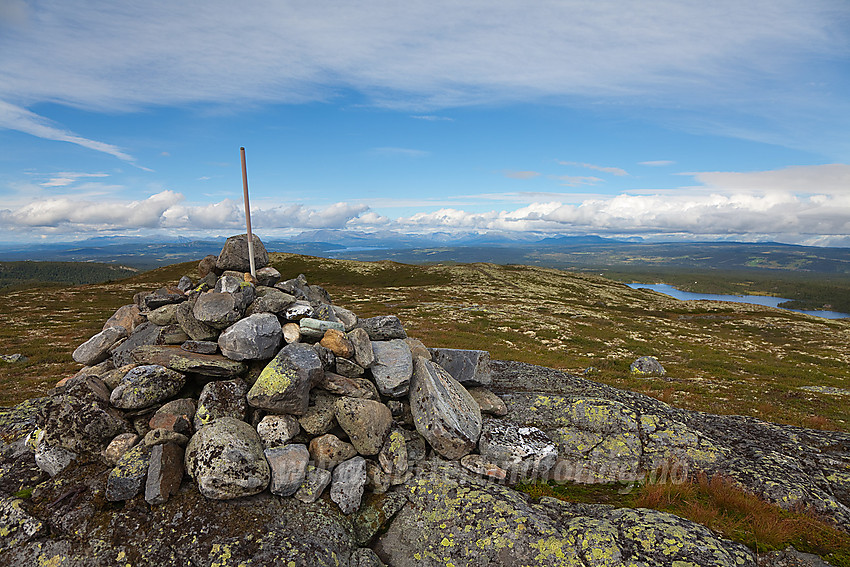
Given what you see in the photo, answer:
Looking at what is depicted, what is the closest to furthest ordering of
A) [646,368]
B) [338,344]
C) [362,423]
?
[362,423]
[338,344]
[646,368]

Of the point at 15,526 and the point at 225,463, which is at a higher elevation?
the point at 225,463

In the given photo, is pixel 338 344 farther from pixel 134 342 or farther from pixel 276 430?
pixel 134 342

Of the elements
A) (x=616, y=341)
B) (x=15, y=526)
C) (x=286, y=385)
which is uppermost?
(x=286, y=385)

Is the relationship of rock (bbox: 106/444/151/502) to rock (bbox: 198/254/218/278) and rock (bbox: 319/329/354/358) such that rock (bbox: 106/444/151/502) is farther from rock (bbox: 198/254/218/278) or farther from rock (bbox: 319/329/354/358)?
rock (bbox: 198/254/218/278)

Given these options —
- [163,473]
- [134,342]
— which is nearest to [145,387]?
[163,473]

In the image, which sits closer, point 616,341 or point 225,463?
point 225,463

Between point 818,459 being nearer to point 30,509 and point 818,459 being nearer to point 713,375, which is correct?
point 30,509

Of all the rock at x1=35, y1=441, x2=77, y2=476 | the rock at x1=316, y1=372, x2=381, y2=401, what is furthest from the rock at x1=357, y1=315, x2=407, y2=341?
the rock at x1=35, y1=441, x2=77, y2=476

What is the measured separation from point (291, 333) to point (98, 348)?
7604 mm

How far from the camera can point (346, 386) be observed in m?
10.7

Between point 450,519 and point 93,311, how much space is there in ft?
278

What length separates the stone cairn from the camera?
870 centimetres

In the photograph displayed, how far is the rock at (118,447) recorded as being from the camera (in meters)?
8.88

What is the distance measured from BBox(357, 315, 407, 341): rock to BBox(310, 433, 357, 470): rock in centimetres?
463
